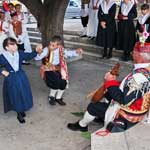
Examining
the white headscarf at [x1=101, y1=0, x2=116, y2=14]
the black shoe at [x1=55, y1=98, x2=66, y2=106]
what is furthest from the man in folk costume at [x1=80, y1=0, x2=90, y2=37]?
the black shoe at [x1=55, y1=98, x2=66, y2=106]

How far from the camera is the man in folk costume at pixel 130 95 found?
4.39 m

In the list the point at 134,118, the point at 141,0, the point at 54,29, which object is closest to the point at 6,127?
the point at 134,118

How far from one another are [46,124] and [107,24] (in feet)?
14.0

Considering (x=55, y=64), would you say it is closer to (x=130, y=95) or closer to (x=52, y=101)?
(x=52, y=101)

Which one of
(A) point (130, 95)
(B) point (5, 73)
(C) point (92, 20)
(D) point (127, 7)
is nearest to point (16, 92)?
(B) point (5, 73)

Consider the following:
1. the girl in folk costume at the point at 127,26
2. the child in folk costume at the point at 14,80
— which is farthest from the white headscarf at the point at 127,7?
the child in folk costume at the point at 14,80

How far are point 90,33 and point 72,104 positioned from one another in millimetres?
4657

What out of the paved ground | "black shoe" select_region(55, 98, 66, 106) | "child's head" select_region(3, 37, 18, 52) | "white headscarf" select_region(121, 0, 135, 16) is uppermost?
"white headscarf" select_region(121, 0, 135, 16)

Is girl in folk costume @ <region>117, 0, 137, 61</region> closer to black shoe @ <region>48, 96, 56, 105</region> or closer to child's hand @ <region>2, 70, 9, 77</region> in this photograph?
black shoe @ <region>48, 96, 56, 105</region>

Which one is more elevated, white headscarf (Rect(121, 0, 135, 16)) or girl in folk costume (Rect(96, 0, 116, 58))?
white headscarf (Rect(121, 0, 135, 16))

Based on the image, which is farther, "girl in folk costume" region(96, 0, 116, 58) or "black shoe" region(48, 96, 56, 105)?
"girl in folk costume" region(96, 0, 116, 58)

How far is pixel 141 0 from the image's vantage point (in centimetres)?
1532

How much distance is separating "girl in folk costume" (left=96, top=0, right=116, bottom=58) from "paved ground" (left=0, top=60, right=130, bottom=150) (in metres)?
1.60

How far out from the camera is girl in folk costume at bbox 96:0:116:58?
30.4 feet
